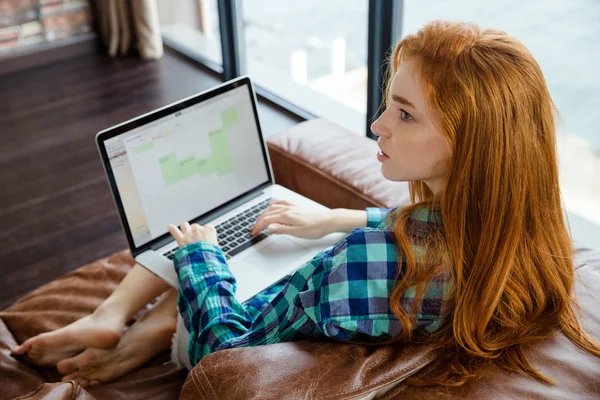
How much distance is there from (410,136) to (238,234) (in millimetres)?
680

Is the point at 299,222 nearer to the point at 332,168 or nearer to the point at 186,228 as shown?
the point at 186,228

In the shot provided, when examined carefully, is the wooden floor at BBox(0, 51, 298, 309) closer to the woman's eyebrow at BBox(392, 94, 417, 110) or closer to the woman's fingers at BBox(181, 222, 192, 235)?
the woman's fingers at BBox(181, 222, 192, 235)

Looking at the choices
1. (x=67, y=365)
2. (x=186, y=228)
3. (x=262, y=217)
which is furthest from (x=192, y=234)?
(x=67, y=365)

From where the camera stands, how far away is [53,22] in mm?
4070

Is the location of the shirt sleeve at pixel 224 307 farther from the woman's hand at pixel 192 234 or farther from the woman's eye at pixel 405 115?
the woman's eye at pixel 405 115

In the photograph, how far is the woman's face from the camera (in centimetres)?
115

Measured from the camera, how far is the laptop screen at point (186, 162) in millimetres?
1615

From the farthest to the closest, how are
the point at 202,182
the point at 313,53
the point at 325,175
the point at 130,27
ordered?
the point at 130,27
the point at 313,53
the point at 325,175
the point at 202,182

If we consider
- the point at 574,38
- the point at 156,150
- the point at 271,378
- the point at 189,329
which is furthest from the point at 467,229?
the point at 574,38

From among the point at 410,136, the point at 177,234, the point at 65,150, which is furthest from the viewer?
the point at 65,150

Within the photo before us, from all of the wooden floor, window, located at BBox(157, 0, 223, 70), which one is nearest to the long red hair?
the wooden floor

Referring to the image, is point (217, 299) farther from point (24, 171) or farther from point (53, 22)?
point (53, 22)

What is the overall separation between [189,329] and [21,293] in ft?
3.90

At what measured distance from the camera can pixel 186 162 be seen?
1.71 meters
